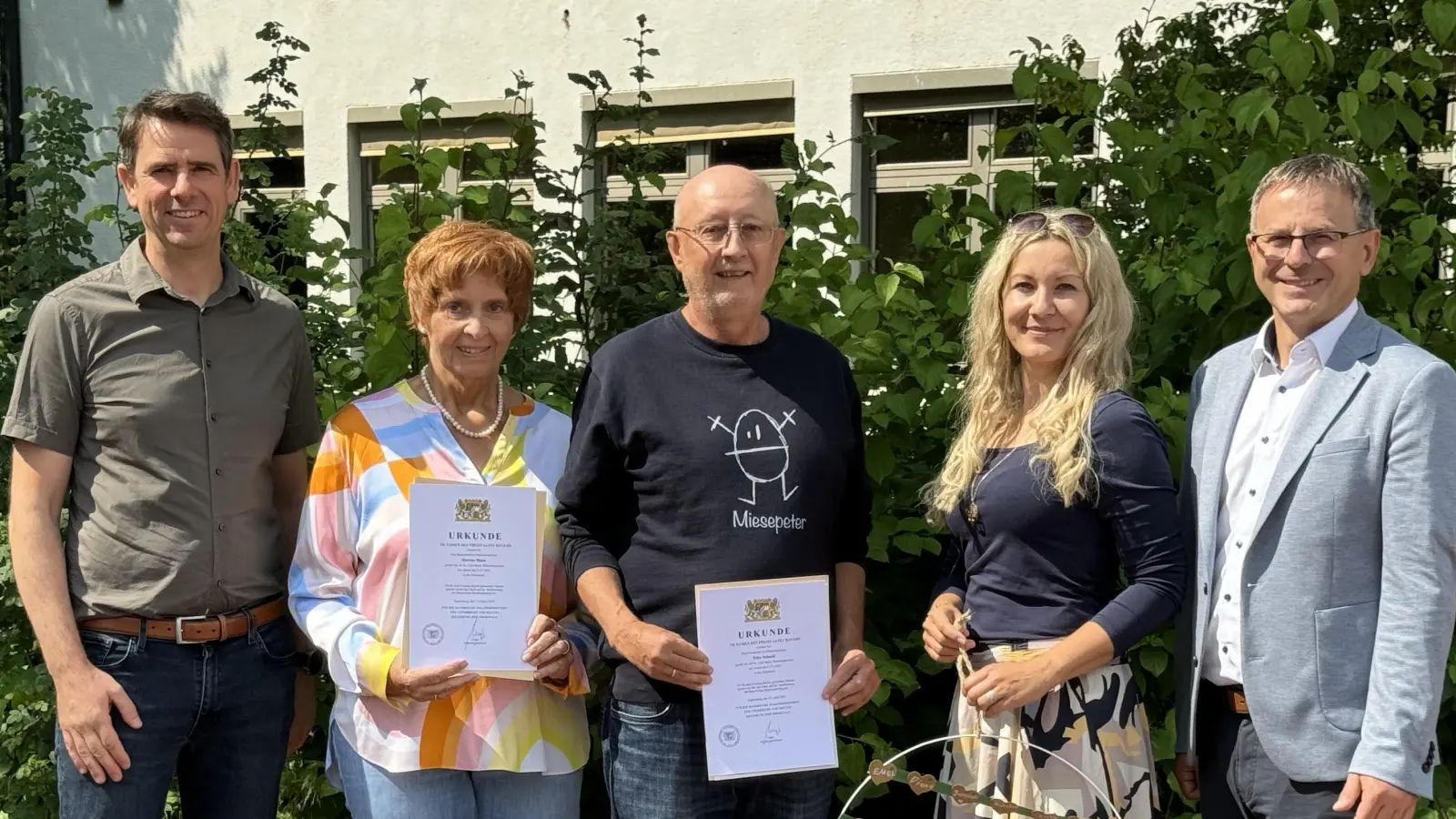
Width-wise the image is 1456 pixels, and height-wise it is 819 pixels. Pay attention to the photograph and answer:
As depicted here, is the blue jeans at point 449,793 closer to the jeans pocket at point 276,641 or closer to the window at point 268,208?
the jeans pocket at point 276,641

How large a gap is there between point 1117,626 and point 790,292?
1.44 meters

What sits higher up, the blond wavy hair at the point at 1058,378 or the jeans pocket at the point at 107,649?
the blond wavy hair at the point at 1058,378

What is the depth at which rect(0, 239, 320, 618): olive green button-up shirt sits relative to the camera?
115 inches

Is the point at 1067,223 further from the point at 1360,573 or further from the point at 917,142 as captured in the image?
the point at 917,142

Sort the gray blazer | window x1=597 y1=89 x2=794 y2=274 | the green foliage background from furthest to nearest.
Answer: window x1=597 y1=89 x2=794 y2=274 → the green foliage background → the gray blazer

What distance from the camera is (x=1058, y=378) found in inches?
110

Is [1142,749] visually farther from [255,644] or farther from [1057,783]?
[255,644]

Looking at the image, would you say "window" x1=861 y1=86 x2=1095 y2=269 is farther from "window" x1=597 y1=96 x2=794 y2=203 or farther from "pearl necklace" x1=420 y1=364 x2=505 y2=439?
"pearl necklace" x1=420 y1=364 x2=505 y2=439

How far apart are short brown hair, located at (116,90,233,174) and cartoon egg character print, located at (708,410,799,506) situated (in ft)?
4.08

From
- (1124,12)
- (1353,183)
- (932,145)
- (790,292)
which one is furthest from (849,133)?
(1353,183)

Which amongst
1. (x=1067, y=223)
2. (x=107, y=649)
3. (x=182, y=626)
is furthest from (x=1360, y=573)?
(x=107, y=649)

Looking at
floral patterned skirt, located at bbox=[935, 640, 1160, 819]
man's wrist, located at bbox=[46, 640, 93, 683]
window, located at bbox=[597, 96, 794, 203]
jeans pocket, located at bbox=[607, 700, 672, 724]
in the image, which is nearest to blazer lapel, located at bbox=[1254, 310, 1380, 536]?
floral patterned skirt, located at bbox=[935, 640, 1160, 819]

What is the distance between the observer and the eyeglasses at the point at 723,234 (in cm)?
281

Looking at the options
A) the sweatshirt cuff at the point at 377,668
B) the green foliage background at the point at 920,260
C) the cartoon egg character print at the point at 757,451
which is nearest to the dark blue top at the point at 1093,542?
the cartoon egg character print at the point at 757,451
